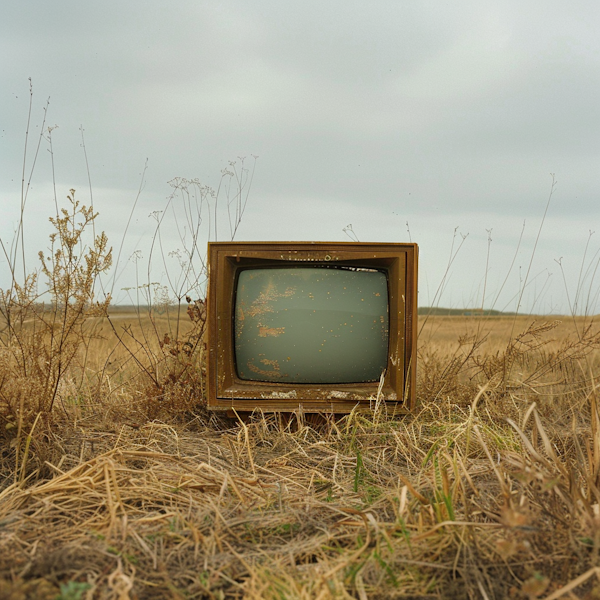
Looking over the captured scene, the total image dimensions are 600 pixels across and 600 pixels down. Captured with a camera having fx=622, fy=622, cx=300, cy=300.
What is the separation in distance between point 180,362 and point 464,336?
69.5 inches

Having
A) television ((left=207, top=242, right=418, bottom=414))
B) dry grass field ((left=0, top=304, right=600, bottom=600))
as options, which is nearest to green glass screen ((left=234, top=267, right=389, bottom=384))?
television ((left=207, top=242, right=418, bottom=414))

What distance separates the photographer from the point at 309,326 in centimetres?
Result: 309

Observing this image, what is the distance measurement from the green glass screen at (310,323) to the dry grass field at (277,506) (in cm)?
28

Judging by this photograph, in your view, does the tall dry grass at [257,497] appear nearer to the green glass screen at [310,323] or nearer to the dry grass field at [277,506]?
the dry grass field at [277,506]

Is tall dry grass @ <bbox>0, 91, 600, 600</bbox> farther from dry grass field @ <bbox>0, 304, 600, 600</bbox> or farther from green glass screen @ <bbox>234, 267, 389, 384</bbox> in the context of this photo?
green glass screen @ <bbox>234, 267, 389, 384</bbox>

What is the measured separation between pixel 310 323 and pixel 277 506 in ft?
3.61

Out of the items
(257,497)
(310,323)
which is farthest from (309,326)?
(257,497)

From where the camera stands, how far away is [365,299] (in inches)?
122

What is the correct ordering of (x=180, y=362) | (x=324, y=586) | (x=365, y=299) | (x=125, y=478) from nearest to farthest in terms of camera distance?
A: (x=324, y=586), (x=125, y=478), (x=365, y=299), (x=180, y=362)

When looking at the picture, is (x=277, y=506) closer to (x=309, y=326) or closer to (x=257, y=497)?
(x=257, y=497)

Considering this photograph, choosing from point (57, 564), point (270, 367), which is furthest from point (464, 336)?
point (57, 564)

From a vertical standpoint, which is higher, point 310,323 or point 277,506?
point 310,323

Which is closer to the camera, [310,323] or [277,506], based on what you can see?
[277,506]

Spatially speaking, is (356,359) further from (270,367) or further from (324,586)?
(324,586)
